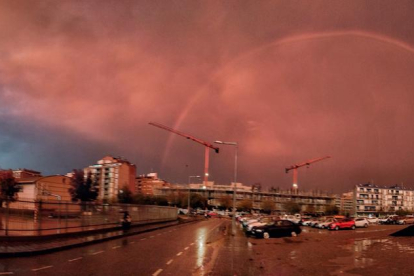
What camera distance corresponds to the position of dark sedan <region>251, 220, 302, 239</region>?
36.1m

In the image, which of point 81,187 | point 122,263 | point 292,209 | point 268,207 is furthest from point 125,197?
point 122,263

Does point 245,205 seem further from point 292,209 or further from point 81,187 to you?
point 81,187

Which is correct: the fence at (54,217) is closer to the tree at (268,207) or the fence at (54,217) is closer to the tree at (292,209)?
the tree at (292,209)

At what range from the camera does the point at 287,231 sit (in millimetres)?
37875

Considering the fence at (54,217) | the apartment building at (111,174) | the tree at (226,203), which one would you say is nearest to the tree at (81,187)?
the fence at (54,217)

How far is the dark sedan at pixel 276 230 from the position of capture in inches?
1422

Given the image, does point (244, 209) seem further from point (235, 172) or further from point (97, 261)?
point (97, 261)

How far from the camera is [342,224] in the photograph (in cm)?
5609

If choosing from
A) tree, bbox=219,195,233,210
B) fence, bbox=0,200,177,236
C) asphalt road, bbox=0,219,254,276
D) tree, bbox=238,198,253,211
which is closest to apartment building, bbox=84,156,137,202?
tree, bbox=219,195,233,210

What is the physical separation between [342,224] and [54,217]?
41.4 meters

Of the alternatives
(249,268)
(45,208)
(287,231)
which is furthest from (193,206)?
(249,268)

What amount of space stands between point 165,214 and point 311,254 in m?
47.9

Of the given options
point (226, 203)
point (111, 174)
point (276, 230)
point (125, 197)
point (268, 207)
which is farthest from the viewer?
point (226, 203)

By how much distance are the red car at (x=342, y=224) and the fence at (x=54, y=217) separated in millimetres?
29348
